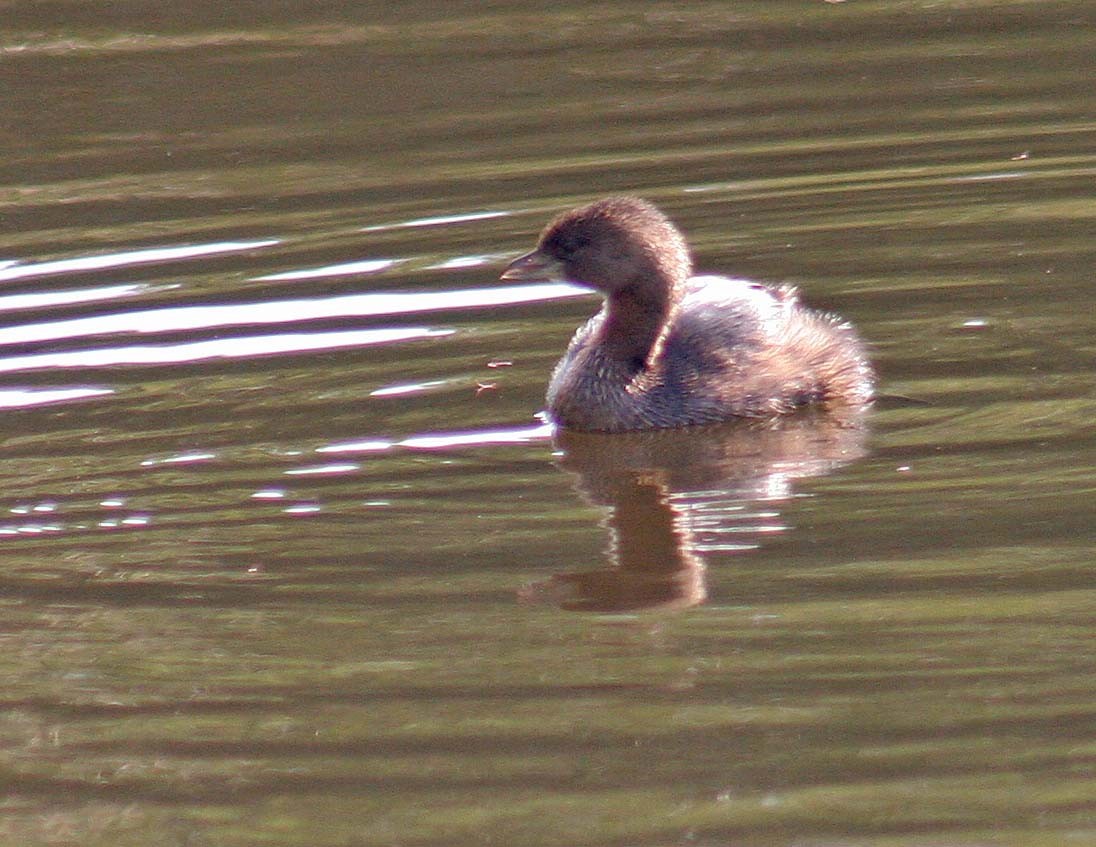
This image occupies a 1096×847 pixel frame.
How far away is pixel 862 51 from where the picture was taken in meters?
14.0

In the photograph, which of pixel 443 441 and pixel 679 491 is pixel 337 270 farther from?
pixel 679 491

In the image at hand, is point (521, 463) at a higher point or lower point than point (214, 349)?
lower

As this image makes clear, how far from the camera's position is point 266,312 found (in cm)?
988

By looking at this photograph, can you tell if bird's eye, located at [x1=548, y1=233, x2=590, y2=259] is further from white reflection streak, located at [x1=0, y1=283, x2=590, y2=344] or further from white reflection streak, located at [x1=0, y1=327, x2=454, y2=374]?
white reflection streak, located at [x1=0, y1=283, x2=590, y2=344]

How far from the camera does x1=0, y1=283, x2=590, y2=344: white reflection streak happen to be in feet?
32.0

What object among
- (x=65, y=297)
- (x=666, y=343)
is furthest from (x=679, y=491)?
(x=65, y=297)

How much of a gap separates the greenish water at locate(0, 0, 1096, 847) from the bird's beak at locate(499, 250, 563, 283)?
1.31 feet

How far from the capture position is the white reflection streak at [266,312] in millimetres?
9742

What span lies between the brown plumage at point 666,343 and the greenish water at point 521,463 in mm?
192

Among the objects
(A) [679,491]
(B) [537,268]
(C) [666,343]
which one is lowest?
(A) [679,491]

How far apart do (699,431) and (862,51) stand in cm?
603

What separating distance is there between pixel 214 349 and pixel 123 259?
1.69m

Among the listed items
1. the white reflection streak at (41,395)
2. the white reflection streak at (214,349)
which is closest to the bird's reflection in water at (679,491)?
the white reflection streak at (214,349)

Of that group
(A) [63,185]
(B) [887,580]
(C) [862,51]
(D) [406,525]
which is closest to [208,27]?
(A) [63,185]
